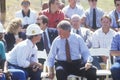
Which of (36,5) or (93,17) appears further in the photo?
(36,5)

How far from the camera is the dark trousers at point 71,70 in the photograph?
9.04 meters

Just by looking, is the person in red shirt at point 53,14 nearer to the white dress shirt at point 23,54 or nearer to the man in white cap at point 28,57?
the man in white cap at point 28,57

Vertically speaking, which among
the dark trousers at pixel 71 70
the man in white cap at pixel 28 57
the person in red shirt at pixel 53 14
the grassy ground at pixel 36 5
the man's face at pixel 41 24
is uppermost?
the grassy ground at pixel 36 5

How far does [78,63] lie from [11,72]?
1.45 meters

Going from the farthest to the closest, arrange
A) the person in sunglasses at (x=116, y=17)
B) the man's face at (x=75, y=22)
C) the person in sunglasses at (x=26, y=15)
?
the person in sunglasses at (x=26, y=15) → the person in sunglasses at (x=116, y=17) → the man's face at (x=75, y=22)

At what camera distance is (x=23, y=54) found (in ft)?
29.1

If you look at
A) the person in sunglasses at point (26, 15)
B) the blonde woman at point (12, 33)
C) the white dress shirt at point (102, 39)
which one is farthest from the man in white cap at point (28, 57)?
the person in sunglasses at point (26, 15)

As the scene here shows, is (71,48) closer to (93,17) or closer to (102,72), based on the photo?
(102,72)

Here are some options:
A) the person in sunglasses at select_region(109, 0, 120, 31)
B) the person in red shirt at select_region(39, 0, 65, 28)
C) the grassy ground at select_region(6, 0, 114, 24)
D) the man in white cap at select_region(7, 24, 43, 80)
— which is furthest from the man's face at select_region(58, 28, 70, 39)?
the grassy ground at select_region(6, 0, 114, 24)

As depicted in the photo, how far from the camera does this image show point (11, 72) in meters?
8.73

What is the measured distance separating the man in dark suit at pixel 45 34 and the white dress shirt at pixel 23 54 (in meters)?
1.30

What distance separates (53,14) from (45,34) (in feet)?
3.52

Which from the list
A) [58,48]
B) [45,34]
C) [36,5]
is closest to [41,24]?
[45,34]

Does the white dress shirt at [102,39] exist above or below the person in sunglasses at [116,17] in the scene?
below
